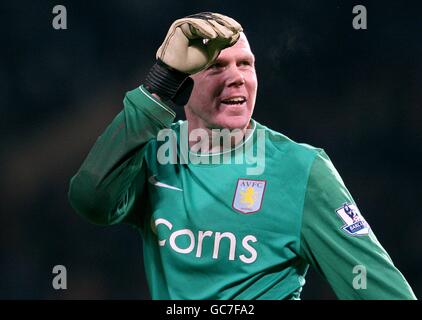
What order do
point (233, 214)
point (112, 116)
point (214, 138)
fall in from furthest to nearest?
point (112, 116) → point (214, 138) → point (233, 214)

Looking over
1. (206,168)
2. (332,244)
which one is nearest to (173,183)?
(206,168)

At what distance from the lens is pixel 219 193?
2.49 meters

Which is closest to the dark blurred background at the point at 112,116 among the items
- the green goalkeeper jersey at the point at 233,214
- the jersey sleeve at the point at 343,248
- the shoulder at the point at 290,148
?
the shoulder at the point at 290,148

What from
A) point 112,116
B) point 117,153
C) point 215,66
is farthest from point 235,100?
point 112,116

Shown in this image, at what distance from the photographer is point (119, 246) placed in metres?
3.79

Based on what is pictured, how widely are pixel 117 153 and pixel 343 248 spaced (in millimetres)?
637

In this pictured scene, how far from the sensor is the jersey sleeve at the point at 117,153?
2375mm

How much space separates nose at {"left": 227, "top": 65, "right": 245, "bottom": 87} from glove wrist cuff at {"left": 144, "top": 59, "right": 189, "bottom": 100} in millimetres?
146

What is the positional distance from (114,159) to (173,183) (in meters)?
0.24

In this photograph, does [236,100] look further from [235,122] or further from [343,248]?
[343,248]

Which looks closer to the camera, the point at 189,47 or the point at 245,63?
the point at 189,47

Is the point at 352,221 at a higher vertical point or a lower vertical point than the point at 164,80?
lower

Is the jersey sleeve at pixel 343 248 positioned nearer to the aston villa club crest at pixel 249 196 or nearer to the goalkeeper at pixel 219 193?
the goalkeeper at pixel 219 193
